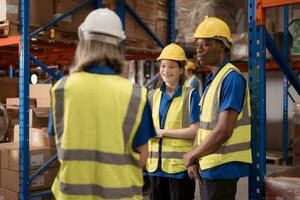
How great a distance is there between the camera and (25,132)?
4180 millimetres

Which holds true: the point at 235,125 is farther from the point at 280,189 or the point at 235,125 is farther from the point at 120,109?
the point at 120,109

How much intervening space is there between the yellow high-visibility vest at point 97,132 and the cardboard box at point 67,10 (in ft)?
8.96

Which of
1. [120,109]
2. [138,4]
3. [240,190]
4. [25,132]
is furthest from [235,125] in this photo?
[240,190]

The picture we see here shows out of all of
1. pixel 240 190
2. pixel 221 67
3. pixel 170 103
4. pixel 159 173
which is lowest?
pixel 240 190

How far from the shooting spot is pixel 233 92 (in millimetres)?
2553

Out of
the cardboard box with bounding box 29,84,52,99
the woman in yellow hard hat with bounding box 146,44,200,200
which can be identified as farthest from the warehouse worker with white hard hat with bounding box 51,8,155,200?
the cardboard box with bounding box 29,84,52,99

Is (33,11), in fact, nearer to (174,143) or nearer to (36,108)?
(36,108)

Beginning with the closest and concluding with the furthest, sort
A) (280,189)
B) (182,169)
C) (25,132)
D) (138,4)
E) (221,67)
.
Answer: (280,189) → (221,67) → (182,169) → (25,132) → (138,4)

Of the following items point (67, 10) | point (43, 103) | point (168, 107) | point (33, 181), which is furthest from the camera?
point (43, 103)

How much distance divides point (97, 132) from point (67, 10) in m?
3.03

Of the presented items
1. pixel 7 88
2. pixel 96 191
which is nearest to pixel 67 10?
pixel 7 88

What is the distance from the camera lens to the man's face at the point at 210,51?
9.33 feet

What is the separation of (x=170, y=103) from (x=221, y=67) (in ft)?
3.15

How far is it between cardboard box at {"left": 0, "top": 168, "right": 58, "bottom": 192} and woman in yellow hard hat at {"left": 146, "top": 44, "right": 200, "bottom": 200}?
1.57 metres
